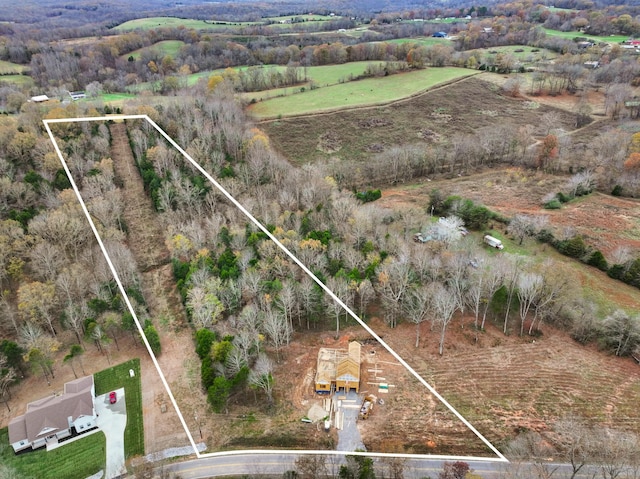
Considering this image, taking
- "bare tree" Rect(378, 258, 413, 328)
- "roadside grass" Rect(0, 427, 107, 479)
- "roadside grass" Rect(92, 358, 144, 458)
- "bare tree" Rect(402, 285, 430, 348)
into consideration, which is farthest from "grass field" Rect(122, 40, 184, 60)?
"roadside grass" Rect(0, 427, 107, 479)

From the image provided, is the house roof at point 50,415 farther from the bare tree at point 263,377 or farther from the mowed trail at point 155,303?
the bare tree at point 263,377

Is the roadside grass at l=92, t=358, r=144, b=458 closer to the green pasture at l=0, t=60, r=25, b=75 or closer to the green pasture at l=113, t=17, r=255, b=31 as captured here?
the green pasture at l=0, t=60, r=25, b=75

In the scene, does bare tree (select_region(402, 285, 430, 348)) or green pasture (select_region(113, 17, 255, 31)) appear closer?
bare tree (select_region(402, 285, 430, 348))

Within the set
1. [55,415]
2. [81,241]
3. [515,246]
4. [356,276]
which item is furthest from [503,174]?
[55,415]

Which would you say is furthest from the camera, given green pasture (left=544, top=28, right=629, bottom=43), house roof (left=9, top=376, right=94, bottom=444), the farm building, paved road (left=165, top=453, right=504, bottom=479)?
green pasture (left=544, top=28, right=629, bottom=43)

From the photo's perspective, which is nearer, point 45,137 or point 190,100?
point 45,137

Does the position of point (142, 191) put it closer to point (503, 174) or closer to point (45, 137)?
point (45, 137)
